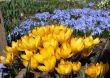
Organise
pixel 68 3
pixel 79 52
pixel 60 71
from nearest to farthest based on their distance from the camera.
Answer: pixel 60 71 < pixel 79 52 < pixel 68 3

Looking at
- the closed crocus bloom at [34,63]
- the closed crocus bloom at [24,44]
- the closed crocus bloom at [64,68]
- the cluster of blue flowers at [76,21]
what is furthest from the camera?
the cluster of blue flowers at [76,21]

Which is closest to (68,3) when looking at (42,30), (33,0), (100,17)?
(33,0)

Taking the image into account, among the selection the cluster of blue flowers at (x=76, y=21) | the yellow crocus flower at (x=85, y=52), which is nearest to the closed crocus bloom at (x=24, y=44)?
the yellow crocus flower at (x=85, y=52)

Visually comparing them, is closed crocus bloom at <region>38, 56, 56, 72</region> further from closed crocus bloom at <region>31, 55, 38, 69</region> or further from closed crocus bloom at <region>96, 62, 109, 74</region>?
closed crocus bloom at <region>96, 62, 109, 74</region>

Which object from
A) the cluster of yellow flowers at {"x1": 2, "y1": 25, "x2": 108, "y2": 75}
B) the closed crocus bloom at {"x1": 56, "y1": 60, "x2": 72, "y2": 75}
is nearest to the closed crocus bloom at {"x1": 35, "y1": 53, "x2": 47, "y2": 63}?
the cluster of yellow flowers at {"x1": 2, "y1": 25, "x2": 108, "y2": 75}

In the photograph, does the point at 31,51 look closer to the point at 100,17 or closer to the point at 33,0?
the point at 100,17

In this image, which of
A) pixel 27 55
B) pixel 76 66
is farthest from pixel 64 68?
pixel 27 55

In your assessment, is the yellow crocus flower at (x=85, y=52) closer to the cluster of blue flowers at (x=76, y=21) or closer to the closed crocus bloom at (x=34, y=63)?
the closed crocus bloom at (x=34, y=63)
